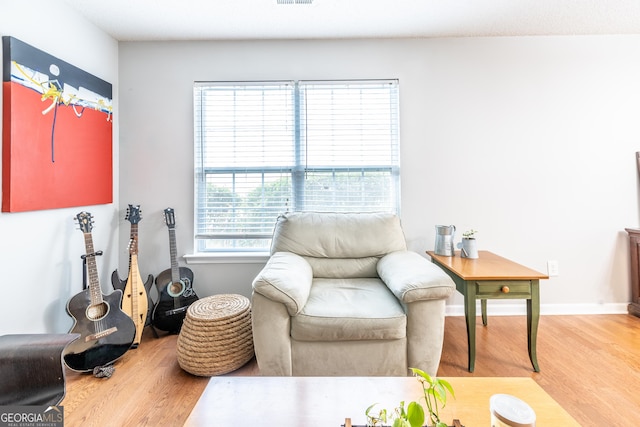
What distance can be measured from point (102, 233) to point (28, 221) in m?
0.63

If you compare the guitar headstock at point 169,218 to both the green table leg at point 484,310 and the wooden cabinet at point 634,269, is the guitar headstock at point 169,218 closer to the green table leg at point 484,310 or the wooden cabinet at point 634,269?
the green table leg at point 484,310

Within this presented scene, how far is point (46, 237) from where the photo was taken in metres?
1.87

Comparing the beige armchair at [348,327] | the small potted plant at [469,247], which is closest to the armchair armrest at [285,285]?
the beige armchair at [348,327]

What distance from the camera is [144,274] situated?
257 cm

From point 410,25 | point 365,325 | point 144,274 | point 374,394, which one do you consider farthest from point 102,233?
point 410,25

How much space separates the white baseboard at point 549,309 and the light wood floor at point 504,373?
0.29 feet

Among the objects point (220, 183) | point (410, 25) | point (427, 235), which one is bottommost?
point (427, 235)

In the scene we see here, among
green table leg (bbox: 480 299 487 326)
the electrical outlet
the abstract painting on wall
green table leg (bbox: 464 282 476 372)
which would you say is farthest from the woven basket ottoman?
the electrical outlet

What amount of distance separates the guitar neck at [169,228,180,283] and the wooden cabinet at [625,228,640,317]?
12.1 feet

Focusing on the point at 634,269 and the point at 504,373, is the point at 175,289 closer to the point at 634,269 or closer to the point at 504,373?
the point at 504,373

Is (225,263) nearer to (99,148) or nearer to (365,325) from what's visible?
(99,148)

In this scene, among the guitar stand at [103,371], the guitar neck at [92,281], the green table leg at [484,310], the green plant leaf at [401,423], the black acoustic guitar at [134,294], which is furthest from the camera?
the green table leg at [484,310]

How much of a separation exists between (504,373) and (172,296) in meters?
2.32
